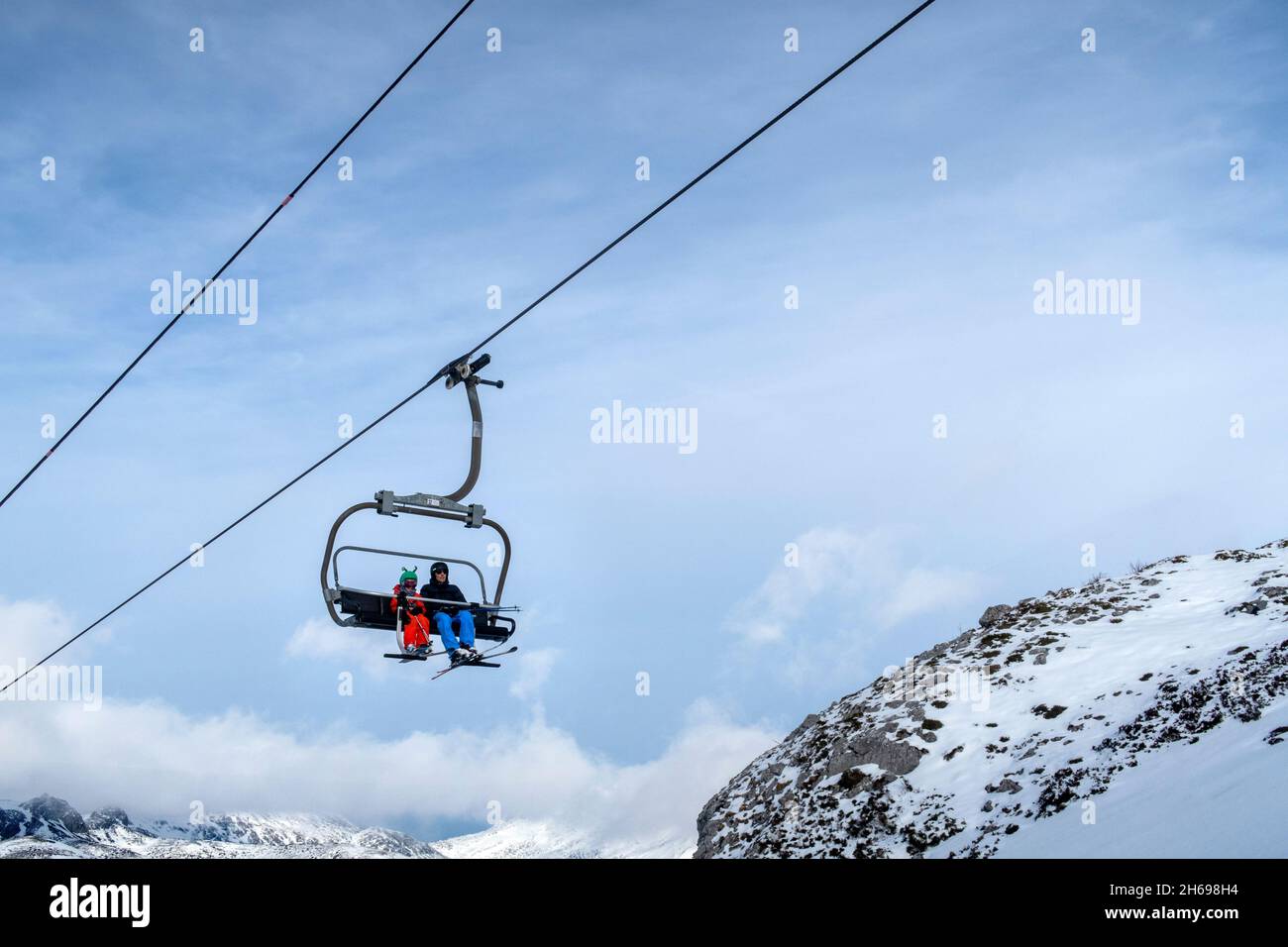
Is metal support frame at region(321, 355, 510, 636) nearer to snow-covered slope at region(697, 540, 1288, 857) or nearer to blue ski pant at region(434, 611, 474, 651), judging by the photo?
blue ski pant at region(434, 611, 474, 651)

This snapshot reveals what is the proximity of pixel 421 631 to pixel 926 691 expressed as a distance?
12163 mm

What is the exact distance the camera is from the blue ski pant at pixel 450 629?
17.2 metres

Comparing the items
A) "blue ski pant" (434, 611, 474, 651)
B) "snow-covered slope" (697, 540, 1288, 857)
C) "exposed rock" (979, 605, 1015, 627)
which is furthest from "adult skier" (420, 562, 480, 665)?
"exposed rock" (979, 605, 1015, 627)

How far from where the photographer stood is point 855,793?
2173cm

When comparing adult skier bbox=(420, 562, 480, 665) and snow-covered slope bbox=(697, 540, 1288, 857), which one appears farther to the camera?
adult skier bbox=(420, 562, 480, 665)

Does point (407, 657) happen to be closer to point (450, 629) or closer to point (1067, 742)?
point (450, 629)

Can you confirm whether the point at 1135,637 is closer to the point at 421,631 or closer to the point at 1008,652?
the point at 1008,652

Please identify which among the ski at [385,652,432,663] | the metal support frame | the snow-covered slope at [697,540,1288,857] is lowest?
the snow-covered slope at [697,540,1288,857]

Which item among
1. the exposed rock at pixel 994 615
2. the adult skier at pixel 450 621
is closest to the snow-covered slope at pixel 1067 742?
the exposed rock at pixel 994 615

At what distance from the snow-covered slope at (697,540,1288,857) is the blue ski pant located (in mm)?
7943

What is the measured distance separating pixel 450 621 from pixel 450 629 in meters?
0.12

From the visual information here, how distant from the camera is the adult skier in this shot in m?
17.2

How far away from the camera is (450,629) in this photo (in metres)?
17.3
